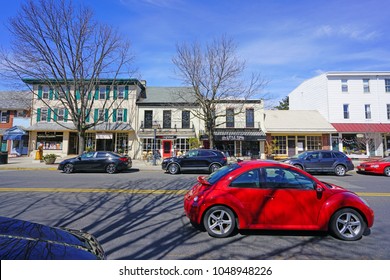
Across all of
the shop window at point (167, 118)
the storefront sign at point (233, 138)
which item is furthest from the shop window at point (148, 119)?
the storefront sign at point (233, 138)

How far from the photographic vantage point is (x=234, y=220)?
4.16m

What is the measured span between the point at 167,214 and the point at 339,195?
3.86 meters

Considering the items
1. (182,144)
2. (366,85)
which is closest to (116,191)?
(182,144)

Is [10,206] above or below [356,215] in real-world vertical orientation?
below

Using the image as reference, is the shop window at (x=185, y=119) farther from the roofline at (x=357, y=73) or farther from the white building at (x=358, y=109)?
the roofline at (x=357, y=73)

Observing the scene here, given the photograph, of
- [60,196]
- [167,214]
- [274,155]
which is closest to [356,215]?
[167,214]

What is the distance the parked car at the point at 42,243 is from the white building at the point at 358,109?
2834 cm

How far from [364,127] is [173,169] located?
78.9ft

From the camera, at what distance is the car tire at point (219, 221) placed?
412 centimetres

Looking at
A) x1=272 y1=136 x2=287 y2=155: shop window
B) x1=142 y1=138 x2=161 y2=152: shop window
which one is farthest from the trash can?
x1=272 y1=136 x2=287 y2=155: shop window

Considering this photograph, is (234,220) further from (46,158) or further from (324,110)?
(324,110)

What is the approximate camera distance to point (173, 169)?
44.2 ft

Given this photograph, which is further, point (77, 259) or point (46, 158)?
point (46, 158)

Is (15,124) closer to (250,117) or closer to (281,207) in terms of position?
(250,117)
